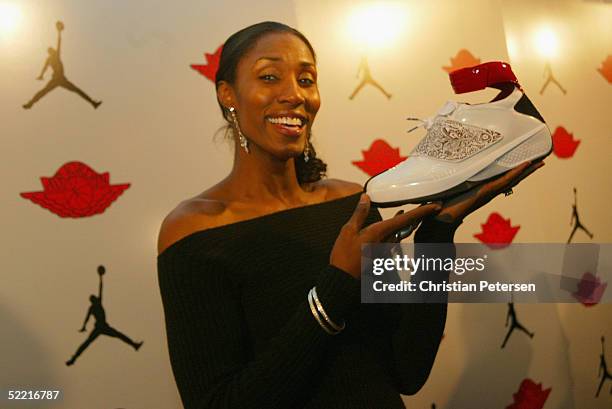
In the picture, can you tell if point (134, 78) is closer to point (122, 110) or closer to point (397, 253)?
point (122, 110)

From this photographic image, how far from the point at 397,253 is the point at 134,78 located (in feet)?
2.48

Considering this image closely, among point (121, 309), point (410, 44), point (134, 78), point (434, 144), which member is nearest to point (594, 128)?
point (410, 44)

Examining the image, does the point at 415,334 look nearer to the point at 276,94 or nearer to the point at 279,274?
the point at 279,274

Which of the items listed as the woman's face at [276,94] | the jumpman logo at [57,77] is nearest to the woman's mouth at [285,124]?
the woman's face at [276,94]

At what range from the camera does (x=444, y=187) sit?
563mm

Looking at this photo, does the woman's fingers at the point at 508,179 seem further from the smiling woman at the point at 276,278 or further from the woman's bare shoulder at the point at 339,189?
the woman's bare shoulder at the point at 339,189

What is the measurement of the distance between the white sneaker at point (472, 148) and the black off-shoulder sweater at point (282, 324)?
0.25 feet

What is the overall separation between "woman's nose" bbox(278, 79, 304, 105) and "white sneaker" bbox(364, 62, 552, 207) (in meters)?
0.16

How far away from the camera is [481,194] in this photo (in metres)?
0.56

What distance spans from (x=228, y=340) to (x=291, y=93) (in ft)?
1.13

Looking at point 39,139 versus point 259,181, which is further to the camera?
point 39,139

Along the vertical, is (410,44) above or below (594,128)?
above

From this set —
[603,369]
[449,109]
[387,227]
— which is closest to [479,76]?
[449,109]

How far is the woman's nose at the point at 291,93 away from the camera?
630 millimetres
